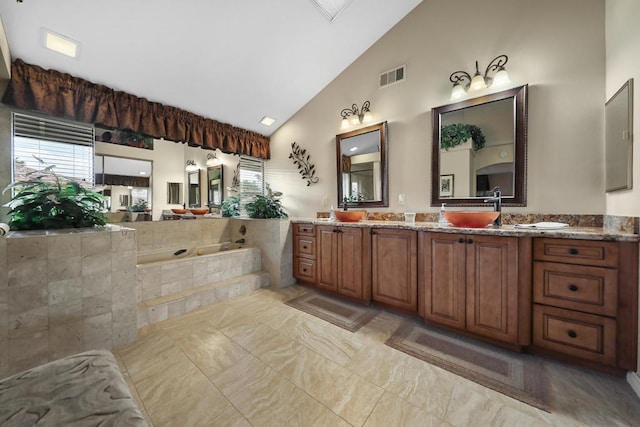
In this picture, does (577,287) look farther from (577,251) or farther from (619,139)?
(619,139)

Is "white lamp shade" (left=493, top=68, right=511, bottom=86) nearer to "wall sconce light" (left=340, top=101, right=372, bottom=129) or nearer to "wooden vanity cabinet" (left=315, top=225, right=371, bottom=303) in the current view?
"wall sconce light" (left=340, top=101, right=372, bottom=129)

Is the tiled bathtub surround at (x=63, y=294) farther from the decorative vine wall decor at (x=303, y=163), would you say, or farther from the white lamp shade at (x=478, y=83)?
the white lamp shade at (x=478, y=83)

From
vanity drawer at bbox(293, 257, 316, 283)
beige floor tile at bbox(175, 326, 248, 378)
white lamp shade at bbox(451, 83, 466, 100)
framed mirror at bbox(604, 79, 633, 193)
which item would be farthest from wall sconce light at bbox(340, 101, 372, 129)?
beige floor tile at bbox(175, 326, 248, 378)

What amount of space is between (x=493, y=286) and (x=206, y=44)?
3.44 m

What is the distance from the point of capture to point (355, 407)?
125cm

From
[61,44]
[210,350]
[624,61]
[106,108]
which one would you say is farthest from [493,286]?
[61,44]

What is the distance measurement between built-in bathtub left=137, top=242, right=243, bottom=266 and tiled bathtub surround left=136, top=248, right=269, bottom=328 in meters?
0.35

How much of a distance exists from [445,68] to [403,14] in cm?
89

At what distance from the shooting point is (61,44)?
6.72 ft

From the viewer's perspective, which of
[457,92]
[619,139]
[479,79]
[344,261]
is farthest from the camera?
[344,261]

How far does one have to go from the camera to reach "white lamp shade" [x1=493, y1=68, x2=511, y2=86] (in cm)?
208

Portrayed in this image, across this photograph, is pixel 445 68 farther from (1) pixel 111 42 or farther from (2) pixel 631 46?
(1) pixel 111 42

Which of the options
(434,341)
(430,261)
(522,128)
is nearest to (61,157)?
(430,261)

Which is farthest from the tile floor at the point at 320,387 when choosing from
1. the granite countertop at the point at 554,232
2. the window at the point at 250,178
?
the window at the point at 250,178
